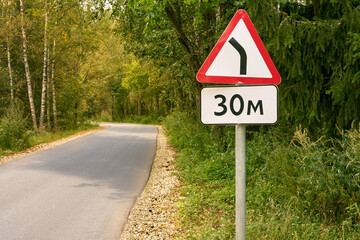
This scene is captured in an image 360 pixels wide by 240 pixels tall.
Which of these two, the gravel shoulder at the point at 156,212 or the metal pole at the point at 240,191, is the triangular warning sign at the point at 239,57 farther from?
the gravel shoulder at the point at 156,212

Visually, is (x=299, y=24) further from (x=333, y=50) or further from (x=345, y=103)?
(x=345, y=103)

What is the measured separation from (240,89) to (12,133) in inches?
488

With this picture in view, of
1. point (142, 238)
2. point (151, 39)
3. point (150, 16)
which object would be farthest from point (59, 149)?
point (142, 238)

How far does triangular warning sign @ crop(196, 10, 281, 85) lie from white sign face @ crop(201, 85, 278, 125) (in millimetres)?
118

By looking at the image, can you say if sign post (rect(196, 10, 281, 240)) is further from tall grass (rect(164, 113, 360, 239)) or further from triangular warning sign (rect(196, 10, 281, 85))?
tall grass (rect(164, 113, 360, 239))

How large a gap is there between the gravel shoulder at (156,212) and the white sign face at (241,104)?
2.56m

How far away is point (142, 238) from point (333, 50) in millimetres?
4046

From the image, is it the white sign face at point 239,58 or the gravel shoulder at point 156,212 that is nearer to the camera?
the white sign face at point 239,58

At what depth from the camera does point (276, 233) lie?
3.53 meters

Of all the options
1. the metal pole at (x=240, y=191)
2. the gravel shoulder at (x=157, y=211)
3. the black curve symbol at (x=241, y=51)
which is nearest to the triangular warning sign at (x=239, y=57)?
the black curve symbol at (x=241, y=51)

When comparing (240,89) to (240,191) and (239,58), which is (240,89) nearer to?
(239,58)

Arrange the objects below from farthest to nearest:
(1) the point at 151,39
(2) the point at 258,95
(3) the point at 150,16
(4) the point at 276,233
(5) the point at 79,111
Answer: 1. (5) the point at 79,111
2. (1) the point at 151,39
3. (3) the point at 150,16
4. (4) the point at 276,233
5. (2) the point at 258,95

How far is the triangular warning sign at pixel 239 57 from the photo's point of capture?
2.54 metres

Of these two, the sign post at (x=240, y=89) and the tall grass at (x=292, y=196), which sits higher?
the sign post at (x=240, y=89)
